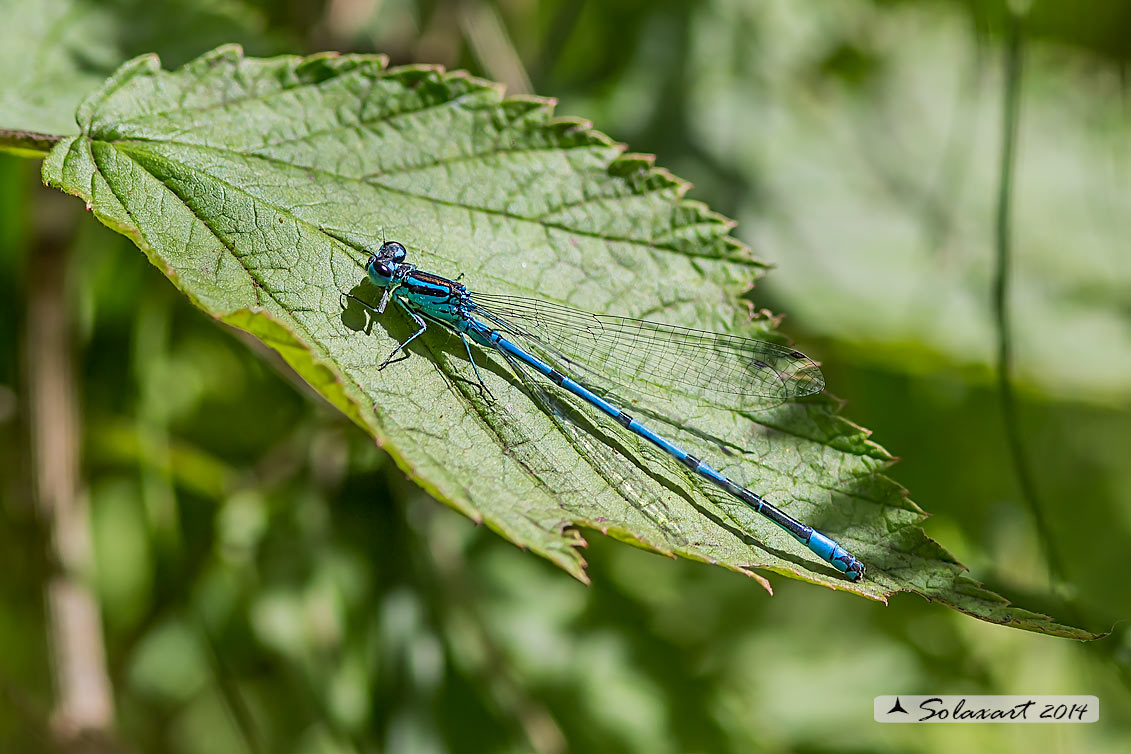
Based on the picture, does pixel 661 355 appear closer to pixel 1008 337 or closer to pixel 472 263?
pixel 472 263

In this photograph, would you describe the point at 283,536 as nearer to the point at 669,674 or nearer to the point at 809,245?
the point at 669,674

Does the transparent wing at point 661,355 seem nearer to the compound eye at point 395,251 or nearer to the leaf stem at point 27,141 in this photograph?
the compound eye at point 395,251

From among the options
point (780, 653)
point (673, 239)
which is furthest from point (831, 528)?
point (780, 653)

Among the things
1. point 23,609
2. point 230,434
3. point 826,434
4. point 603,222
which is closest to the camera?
point 826,434

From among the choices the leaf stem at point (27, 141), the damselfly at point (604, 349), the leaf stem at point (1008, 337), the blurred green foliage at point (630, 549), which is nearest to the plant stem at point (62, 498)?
the blurred green foliage at point (630, 549)

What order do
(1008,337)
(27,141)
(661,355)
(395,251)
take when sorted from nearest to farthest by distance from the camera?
(27,141), (395,251), (661,355), (1008,337)

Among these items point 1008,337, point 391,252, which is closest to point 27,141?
point 391,252
